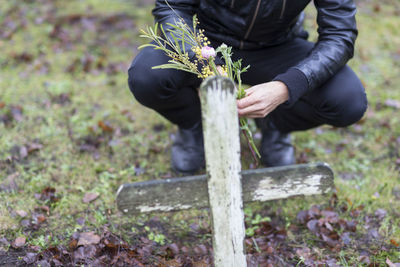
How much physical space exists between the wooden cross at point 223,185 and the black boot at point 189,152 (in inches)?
25.9

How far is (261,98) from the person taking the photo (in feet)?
5.71

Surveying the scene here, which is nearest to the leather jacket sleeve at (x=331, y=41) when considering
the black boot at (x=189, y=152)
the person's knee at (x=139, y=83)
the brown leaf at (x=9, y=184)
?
the person's knee at (x=139, y=83)

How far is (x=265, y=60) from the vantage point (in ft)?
7.59

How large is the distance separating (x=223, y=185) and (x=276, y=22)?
1.14 meters

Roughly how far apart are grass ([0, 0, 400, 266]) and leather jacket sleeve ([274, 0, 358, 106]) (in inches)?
34.7

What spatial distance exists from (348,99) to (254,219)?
2.99 ft

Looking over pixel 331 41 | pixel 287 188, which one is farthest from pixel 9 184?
pixel 331 41

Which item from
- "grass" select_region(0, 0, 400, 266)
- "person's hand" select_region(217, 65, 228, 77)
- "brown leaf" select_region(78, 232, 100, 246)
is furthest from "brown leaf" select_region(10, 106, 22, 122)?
"person's hand" select_region(217, 65, 228, 77)

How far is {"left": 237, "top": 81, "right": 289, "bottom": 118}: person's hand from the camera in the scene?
172 centimetres

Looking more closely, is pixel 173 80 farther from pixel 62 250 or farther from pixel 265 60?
pixel 62 250

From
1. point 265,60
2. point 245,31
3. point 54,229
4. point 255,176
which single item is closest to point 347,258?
point 255,176

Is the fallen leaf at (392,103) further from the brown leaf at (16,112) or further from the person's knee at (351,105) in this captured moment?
the brown leaf at (16,112)

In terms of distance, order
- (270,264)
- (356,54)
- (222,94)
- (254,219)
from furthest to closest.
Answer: (356,54), (254,219), (270,264), (222,94)

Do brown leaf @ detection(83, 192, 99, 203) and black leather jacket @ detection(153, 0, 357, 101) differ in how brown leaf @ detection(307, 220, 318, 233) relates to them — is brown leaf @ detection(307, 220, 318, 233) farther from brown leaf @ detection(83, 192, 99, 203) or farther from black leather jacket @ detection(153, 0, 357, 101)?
brown leaf @ detection(83, 192, 99, 203)
